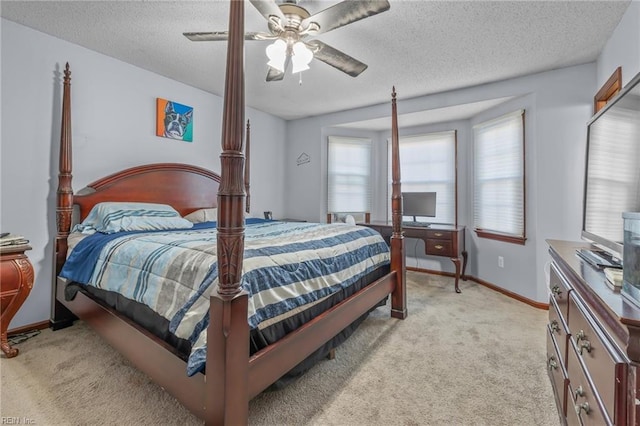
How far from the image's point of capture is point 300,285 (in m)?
1.56

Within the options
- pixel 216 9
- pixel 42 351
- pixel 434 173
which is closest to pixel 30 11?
pixel 216 9

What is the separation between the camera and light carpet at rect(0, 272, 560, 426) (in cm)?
145

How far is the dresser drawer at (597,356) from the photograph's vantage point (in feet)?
2.46

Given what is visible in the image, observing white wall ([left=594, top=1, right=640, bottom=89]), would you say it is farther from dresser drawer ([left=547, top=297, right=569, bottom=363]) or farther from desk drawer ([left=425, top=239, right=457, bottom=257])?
desk drawer ([left=425, top=239, right=457, bottom=257])

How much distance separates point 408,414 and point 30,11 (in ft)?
12.1

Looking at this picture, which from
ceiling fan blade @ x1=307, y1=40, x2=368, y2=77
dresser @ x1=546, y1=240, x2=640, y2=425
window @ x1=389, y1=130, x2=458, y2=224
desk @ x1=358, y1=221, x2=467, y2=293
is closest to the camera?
dresser @ x1=546, y1=240, x2=640, y2=425

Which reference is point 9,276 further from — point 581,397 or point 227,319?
point 581,397

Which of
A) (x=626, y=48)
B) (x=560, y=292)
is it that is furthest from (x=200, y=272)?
(x=626, y=48)

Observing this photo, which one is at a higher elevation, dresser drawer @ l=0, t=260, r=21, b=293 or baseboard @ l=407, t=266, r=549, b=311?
dresser drawer @ l=0, t=260, r=21, b=293

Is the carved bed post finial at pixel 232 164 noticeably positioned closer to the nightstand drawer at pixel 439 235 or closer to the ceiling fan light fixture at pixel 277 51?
the ceiling fan light fixture at pixel 277 51

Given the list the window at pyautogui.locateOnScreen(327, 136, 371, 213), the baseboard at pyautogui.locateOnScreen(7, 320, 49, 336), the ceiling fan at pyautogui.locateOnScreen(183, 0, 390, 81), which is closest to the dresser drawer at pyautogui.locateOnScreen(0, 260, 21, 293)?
the baseboard at pyautogui.locateOnScreen(7, 320, 49, 336)

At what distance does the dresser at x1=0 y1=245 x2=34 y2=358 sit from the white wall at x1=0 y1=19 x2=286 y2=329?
0.50 meters

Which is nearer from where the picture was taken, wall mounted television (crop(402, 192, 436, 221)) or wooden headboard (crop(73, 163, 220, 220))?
wooden headboard (crop(73, 163, 220, 220))

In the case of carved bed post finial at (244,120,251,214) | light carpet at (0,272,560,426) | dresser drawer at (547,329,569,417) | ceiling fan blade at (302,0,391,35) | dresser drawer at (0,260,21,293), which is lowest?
light carpet at (0,272,560,426)
